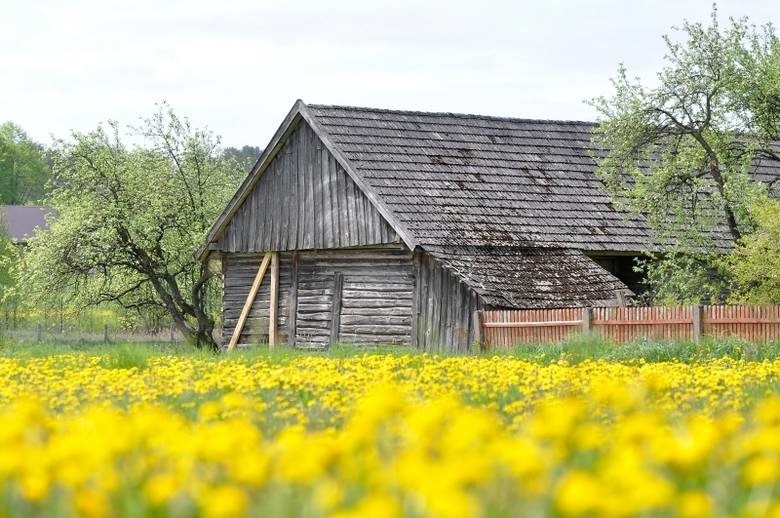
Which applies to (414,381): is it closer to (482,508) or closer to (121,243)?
(482,508)

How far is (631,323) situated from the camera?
23.3m

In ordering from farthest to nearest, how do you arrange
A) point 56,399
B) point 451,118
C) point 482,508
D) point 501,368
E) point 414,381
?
point 451,118
point 501,368
point 414,381
point 56,399
point 482,508

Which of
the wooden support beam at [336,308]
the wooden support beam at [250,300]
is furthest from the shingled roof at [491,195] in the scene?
the wooden support beam at [336,308]

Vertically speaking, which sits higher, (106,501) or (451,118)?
(451,118)

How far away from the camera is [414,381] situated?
35.4 feet

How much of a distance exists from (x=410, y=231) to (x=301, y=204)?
418 cm

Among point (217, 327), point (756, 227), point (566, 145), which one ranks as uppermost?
point (566, 145)

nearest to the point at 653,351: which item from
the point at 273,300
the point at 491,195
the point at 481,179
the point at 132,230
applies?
the point at 491,195

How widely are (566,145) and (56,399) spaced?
24976 mm

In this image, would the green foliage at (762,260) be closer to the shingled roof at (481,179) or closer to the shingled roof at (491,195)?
the shingled roof at (491,195)

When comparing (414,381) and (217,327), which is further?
(217,327)

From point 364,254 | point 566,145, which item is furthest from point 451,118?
point 364,254


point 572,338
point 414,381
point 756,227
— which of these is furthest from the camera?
point 756,227

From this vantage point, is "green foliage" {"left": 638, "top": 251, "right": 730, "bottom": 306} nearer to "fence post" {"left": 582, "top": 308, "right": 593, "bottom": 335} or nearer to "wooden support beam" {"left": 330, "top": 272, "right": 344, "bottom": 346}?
"fence post" {"left": 582, "top": 308, "right": 593, "bottom": 335}
